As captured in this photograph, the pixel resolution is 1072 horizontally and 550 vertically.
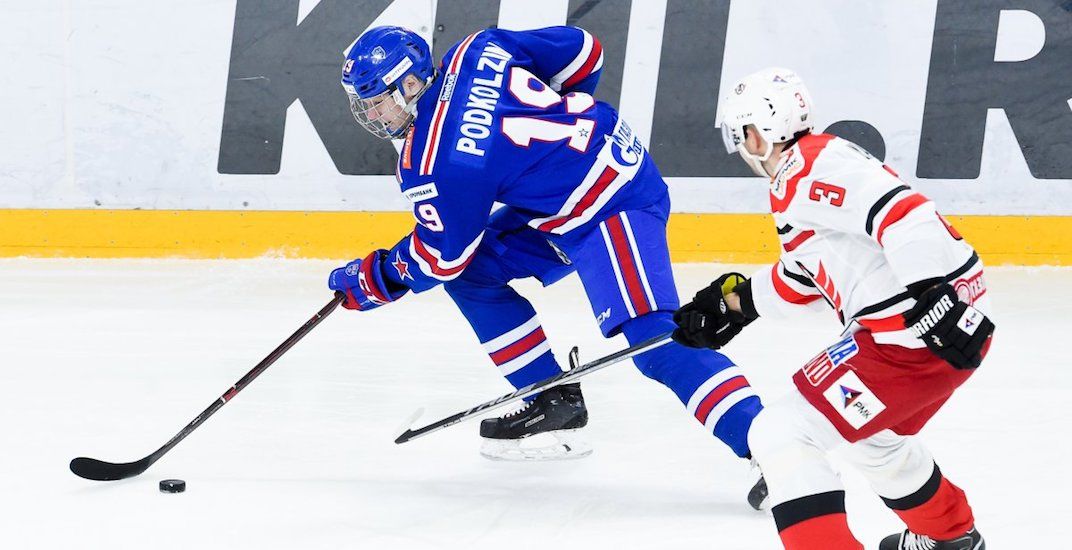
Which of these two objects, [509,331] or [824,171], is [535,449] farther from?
[824,171]

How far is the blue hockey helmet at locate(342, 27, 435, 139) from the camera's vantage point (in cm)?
246

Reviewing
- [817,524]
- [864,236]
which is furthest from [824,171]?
[817,524]

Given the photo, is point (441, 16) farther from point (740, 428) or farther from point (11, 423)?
point (740, 428)

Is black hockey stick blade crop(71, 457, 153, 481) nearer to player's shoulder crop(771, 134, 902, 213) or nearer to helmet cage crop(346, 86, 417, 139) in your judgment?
helmet cage crop(346, 86, 417, 139)

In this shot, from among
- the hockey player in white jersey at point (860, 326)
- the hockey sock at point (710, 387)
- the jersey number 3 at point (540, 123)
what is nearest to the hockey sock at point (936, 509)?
the hockey player in white jersey at point (860, 326)

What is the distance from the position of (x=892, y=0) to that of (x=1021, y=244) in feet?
3.74

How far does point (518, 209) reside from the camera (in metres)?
2.67

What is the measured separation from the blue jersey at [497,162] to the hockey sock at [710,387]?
13.6 inches

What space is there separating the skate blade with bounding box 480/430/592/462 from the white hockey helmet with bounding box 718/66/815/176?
1.02m

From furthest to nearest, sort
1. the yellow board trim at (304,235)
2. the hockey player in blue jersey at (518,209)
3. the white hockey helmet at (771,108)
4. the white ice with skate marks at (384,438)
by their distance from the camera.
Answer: the yellow board trim at (304,235)
the hockey player in blue jersey at (518,209)
the white ice with skate marks at (384,438)
the white hockey helmet at (771,108)

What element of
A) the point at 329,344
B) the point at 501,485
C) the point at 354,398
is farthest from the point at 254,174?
the point at 501,485

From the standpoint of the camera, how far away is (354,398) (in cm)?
319

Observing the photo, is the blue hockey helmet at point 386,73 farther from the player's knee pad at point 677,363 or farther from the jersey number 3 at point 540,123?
the player's knee pad at point 677,363

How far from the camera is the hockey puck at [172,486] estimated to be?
2424mm
